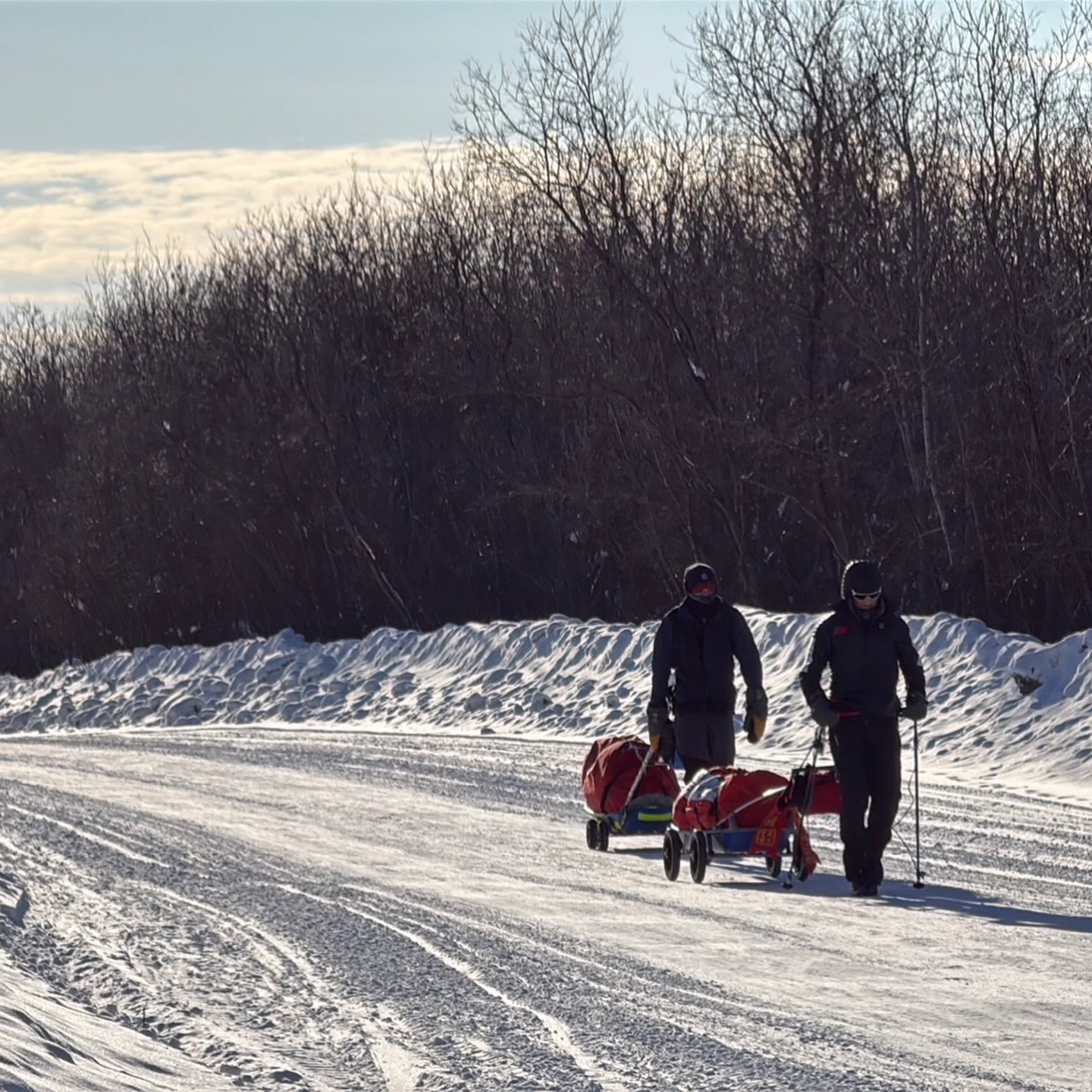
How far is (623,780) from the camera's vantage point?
12555 millimetres

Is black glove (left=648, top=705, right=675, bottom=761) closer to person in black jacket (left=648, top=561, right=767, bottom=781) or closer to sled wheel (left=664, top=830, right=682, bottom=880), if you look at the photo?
person in black jacket (left=648, top=561, right=767, bottom=781)

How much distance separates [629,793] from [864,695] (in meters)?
2.27

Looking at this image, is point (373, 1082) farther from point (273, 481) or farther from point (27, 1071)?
point (273, 481)

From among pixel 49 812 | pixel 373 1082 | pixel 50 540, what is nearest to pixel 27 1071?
pixel 373 1082

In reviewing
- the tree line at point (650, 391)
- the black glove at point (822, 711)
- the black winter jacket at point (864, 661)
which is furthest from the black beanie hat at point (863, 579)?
the tree line at point (650, 391)

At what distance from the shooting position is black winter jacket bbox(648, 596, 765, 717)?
1268 cm

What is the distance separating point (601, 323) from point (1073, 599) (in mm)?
10400

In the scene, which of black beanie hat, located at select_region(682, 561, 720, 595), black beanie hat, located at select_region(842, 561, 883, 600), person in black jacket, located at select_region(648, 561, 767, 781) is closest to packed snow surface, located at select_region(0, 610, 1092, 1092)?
person in black jacket, located at select_region(648, 561, 767, 781)

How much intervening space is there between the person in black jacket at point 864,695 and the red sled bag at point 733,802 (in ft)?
1.74

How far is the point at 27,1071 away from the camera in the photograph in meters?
5.81

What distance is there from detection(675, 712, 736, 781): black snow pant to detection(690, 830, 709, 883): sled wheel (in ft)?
5.11

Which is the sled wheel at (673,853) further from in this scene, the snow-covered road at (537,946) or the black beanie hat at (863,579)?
the black beanie hat at (863,579)

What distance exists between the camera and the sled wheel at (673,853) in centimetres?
1130

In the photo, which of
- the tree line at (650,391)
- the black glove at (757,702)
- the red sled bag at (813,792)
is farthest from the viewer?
the tree line at (650,391)
